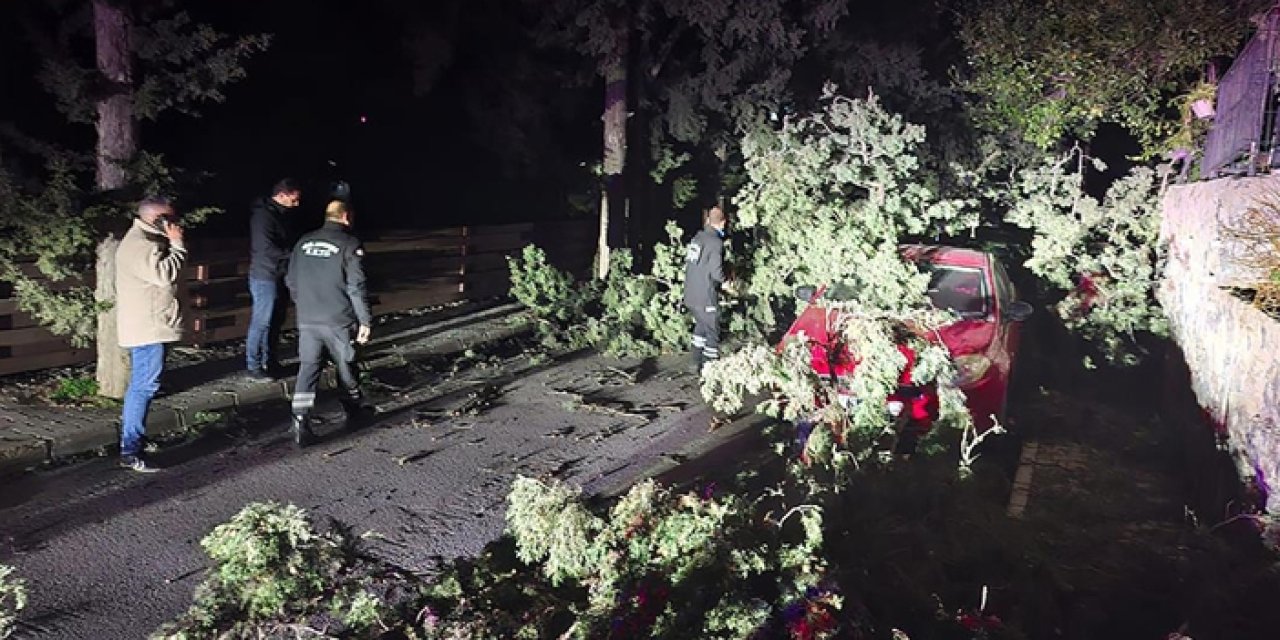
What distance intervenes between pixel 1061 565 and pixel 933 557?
110 cm

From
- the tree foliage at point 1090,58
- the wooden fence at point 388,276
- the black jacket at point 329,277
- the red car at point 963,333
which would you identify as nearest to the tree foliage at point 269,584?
the black jacket at point 329,277

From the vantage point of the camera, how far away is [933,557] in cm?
530

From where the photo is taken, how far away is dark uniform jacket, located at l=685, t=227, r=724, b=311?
8672 millimetres

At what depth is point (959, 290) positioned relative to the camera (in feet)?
28.4

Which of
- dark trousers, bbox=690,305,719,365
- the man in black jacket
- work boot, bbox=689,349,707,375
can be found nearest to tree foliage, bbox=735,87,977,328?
dark trousers, bbox=690,305,719,365

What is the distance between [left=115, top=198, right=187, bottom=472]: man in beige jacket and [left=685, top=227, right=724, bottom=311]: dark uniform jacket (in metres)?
4.56

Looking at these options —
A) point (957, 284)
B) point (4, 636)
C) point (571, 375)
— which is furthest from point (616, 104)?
point (4, 636)

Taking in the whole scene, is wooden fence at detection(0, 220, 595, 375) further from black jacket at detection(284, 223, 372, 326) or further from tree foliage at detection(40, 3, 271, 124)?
tree foliage at detection(40, 3, 271, 124)

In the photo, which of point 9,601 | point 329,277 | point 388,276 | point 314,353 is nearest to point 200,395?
point 314,353

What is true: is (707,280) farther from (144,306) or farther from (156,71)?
(156,71)

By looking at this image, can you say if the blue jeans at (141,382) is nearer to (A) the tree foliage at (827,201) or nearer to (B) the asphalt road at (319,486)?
(B) the asphalt road at (319,486)

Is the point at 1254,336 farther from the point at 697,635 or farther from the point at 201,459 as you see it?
the point at 201,459

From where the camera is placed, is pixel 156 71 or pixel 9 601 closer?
pixel 9 601

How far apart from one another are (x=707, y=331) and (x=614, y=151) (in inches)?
194
